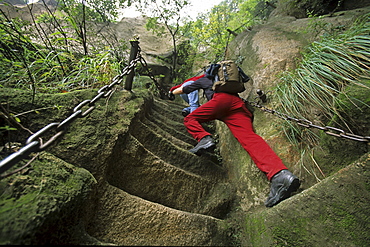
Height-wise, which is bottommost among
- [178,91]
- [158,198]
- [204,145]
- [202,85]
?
[158,198]

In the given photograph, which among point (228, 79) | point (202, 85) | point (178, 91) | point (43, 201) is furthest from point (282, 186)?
point (178, 91)

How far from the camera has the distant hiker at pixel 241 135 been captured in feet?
5.01

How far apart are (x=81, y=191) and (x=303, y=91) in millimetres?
2275

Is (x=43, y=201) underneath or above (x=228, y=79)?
underneath

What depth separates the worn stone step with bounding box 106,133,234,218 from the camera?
1.43 metres

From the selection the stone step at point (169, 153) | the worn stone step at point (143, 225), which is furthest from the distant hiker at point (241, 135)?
the worn stone step at point (143, 225)

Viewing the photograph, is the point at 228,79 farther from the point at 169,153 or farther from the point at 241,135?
the point at 169,153

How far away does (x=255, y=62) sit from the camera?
3.16 metres

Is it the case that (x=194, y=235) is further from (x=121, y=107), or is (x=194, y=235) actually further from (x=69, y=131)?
(x=121, y=107)

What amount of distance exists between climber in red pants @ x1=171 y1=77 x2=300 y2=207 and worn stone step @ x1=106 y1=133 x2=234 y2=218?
438 mm

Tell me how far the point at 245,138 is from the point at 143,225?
1402 mm

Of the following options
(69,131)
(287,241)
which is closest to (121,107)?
(69,131)

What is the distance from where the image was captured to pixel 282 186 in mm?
1504

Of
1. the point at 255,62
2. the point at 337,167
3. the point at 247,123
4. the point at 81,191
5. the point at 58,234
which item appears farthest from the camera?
the point at 255,62
